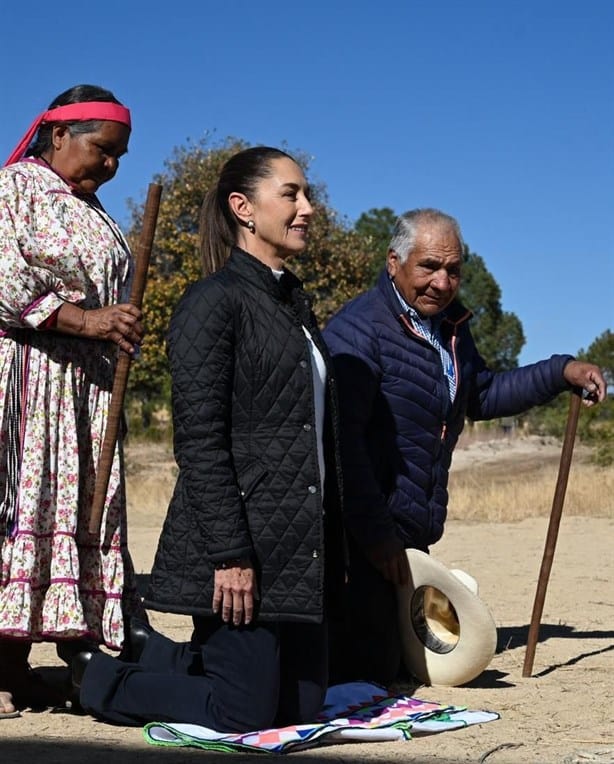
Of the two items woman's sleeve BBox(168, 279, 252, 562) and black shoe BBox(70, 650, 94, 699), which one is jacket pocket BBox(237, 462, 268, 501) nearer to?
woman's sleeve BBox(168, 279, 252, 562)

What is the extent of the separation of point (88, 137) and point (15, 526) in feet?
4.53

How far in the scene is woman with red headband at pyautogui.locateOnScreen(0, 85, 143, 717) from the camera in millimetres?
4418

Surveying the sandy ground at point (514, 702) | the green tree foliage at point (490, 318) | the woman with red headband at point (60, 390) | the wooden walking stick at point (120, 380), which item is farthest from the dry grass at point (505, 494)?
the green tree foliage at point (490, 318)

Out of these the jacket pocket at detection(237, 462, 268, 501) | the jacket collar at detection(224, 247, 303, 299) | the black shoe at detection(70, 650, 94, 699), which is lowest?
the black shoe at detection(70, 650, 94, 699)

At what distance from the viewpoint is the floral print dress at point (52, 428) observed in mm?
4418

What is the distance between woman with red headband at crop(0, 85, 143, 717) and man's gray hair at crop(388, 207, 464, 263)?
1.26 m

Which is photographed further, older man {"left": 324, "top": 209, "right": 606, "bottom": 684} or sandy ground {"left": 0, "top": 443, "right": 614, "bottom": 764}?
older man {"left": 324, "top": 209, "right": 606, "bottom": 684}

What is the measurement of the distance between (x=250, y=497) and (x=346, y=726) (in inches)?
32.6

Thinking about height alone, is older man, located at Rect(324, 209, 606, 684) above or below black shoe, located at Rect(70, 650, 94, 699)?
above

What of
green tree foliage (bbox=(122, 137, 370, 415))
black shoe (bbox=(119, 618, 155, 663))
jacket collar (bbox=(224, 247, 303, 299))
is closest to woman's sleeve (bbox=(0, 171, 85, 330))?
jacket collar (bbox=(224, 247, 303, 299))

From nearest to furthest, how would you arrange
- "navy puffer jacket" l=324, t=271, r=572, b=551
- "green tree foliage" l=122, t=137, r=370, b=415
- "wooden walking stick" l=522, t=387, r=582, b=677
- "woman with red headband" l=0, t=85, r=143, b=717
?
"woman with red headband" l=0, t=85, r=143, b=717 < "navy puffer jacket" l=324, t=271, r=572, b=551 < "wooden walking stick" l=522, t=387, r=582, b=677 < "green tree foliage" l=122, t=137, r=370, b=415

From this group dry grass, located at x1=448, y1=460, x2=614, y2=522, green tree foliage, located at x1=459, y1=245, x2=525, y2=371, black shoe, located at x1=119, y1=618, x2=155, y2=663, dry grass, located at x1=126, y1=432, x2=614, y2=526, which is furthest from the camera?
green tree foliage, located at x1=459, y1=245, x2=525, y2=371

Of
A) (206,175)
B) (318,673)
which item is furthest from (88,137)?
(206,175)

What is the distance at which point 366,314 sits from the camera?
533cm
